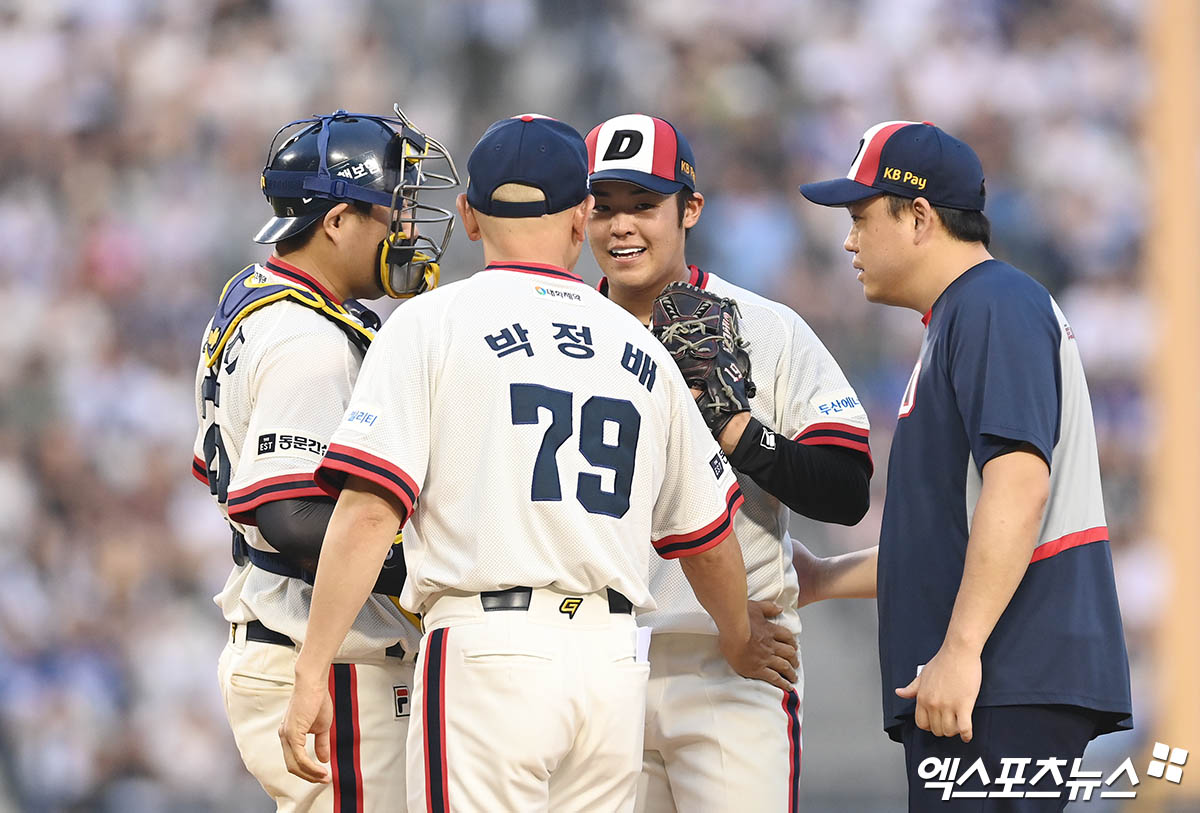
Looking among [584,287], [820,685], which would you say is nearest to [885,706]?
[584,287]

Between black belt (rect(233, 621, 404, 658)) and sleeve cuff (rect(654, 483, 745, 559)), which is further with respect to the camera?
black belt (rect(233, 621, 404, 658))

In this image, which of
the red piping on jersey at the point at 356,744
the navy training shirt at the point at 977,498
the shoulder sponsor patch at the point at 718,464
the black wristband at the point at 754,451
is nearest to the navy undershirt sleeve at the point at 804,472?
the black wristband at the point at 754,451

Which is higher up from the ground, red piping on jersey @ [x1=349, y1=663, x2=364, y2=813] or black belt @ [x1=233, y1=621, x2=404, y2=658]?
black belt @ [x1=233, y1=621, x2=404, y2=658]

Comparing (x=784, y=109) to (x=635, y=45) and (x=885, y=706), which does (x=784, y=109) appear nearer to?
(x=635, y=45)

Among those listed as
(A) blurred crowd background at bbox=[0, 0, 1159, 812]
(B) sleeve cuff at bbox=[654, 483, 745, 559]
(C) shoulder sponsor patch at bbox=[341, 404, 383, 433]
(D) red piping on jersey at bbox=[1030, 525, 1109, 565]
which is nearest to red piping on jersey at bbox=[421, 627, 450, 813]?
(C) shoulder sponsor patch at bbox=[341, 404, 383, 433]

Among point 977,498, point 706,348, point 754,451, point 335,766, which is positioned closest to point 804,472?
point 754,451

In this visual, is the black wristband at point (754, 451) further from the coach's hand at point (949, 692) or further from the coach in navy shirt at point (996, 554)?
the coach's hand at point (949, 692)

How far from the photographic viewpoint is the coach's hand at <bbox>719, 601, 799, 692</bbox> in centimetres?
288

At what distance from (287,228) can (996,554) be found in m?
1.67

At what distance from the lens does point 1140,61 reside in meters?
7.38

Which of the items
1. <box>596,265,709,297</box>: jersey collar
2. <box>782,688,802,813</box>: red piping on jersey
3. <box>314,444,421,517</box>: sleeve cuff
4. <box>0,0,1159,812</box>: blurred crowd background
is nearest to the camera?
<box>314,444,421,517</box>: sleeve cuff

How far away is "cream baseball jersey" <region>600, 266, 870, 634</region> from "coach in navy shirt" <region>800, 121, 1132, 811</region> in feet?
1.29

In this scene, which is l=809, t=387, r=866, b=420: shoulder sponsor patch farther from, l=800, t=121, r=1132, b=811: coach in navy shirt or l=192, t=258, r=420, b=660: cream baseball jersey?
l=192, t=258, r=420, b=660: cream baseball jersey

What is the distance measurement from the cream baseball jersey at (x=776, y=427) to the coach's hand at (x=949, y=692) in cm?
67
